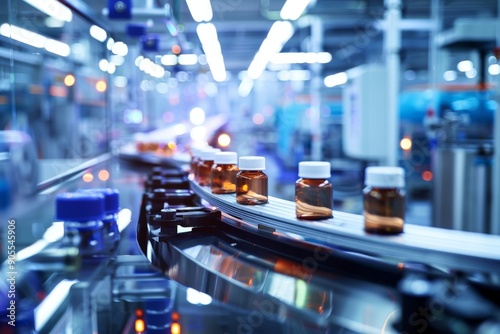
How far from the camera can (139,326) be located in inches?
30.5

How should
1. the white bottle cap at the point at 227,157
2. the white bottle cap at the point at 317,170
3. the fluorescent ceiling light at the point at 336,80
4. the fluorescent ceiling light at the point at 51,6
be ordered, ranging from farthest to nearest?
1. the fluorescent ceiling light at the point at 336,80
2. the fluorescent ceiling light at the point at 51,6
3. the white bottle cap at the point at 227,157
4. the white bottle cap at the point at 317,170

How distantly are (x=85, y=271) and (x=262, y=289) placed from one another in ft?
1.17

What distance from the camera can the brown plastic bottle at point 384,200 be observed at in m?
0.84

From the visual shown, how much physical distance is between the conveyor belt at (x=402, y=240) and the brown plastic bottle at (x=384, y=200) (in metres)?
0.02

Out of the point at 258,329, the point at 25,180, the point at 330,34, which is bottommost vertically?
the point at 258,329

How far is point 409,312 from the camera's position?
66 centimetres

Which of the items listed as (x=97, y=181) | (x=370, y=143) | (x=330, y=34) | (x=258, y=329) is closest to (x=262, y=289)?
(x=258, y=329)

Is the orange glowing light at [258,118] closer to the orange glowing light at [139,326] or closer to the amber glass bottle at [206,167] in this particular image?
the amber glass bottle at [206,167]

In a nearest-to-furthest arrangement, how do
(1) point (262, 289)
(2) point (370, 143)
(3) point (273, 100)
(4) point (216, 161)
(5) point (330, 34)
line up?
1. (1) point (262, 289)
2. (4) point (216, 161)
3. (2) point (370, 143)
4. (5) point (330, 34)
5. (3) point (273, 100)

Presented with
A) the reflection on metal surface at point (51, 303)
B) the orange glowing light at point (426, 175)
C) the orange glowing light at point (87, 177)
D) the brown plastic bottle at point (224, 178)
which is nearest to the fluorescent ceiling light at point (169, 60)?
the orange glowing light at point (87, 177)

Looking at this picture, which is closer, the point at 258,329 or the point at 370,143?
→ the point at 258,329

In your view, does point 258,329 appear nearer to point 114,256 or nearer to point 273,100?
point 114,256

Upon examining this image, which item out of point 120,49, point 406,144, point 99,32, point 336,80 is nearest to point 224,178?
point 99,32

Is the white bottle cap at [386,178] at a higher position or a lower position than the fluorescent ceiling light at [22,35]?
lower
